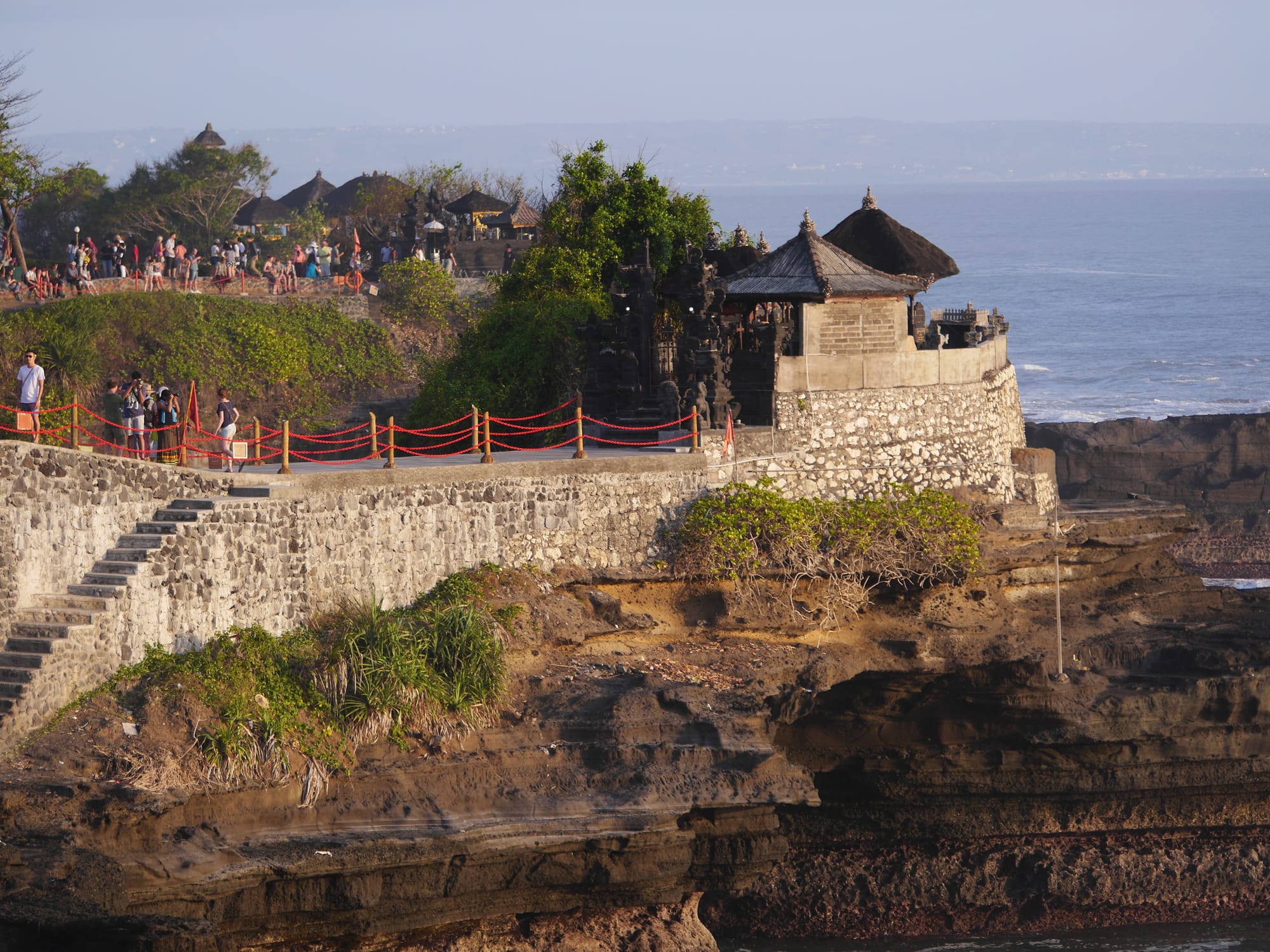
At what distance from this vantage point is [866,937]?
1001 inches

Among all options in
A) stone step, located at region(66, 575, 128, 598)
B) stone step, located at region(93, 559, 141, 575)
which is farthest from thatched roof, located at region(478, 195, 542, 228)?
stone step, located at region(66, 575, 128, 598)

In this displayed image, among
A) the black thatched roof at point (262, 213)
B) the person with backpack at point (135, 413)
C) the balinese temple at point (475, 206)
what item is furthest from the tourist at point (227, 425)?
the black thatched roof at point (262, 213)

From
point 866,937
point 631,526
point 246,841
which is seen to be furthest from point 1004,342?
point 246,841

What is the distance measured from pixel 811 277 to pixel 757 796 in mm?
8937

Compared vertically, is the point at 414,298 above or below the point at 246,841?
above

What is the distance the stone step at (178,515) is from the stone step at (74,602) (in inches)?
58.3

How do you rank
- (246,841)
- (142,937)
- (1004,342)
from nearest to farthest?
(142,937) → (246,841) → (1004,342)

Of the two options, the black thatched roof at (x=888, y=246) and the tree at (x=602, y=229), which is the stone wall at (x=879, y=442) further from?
the tree at (x=602, y=229)

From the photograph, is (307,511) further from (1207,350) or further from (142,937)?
(1207,350)

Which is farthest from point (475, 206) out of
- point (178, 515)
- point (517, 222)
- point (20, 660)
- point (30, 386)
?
point (20, 660)

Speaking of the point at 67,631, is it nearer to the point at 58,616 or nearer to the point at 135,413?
the point at 58,616

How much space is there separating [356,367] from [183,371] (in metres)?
4.68

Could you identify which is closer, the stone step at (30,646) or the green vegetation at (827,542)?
the stone step at (30,646)

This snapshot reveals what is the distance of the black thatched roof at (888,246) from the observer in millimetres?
32938
